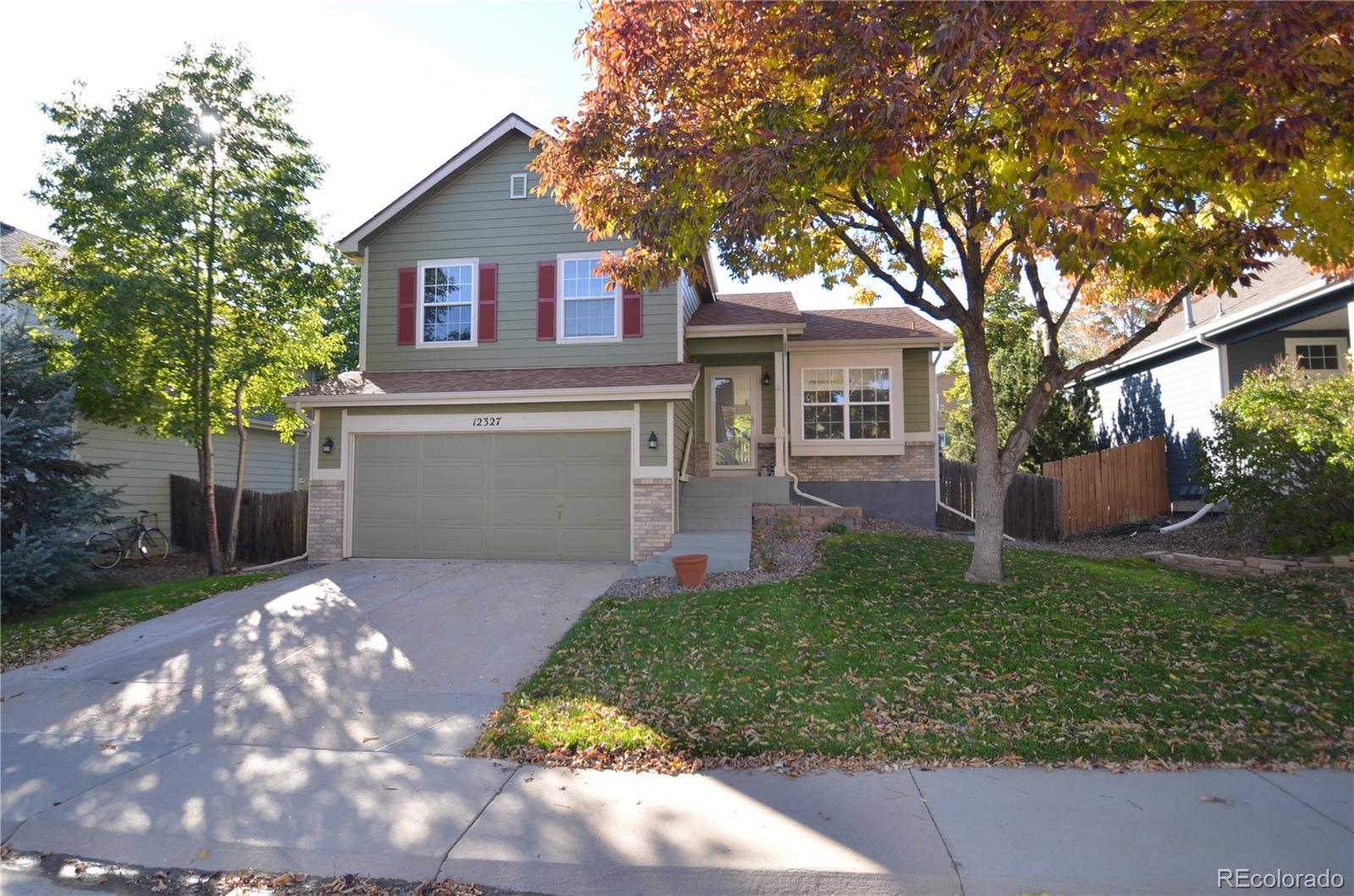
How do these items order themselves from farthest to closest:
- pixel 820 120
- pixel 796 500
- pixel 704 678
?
pixel 796 500
pixel 820 120
pixel 704 678

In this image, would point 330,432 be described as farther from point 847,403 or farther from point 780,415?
point 847,403

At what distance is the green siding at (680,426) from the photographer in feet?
39.2

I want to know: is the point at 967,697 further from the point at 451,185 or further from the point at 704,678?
the point at 451,185

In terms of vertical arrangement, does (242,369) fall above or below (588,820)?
above

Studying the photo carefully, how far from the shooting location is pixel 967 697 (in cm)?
545

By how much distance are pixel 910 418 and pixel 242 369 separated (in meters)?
12.3

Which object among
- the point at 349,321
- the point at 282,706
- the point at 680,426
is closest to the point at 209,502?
the point at 282,706

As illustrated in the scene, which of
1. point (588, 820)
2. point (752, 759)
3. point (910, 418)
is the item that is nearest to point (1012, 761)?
point (752, 759)

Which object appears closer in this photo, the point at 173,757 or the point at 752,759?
the point at 752,759

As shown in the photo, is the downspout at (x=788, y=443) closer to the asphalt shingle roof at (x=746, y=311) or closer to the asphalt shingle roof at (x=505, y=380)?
the asphalt shingle roof at (x=746, y=311)

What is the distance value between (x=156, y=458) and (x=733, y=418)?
41.3 feet

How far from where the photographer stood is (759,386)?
15.3 m

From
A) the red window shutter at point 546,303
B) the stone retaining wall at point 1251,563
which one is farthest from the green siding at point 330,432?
the stone retaining wall at point 1251,563

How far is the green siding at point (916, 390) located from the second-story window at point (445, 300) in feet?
29.2
